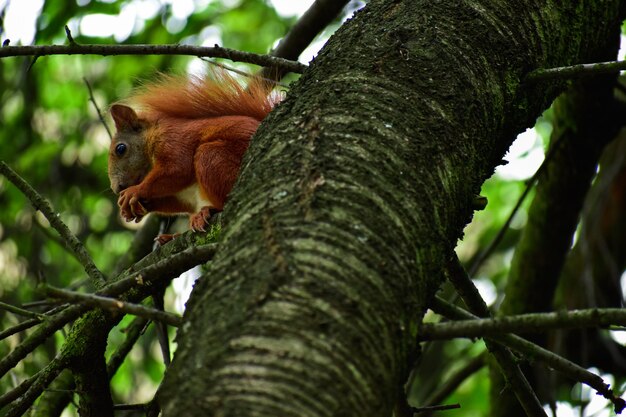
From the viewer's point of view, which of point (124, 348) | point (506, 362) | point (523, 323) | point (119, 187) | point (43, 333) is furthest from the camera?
point (119, 187)

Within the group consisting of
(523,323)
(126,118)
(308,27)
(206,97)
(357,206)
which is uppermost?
(126,118)

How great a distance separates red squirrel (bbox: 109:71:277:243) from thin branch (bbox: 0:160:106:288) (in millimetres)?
843

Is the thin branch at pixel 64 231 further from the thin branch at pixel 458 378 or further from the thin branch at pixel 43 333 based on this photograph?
the thin branch at pixel 458 378

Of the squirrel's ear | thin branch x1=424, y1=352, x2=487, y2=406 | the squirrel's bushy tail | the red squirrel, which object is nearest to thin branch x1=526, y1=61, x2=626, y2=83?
the red squirrel

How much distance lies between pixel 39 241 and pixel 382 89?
344 cm

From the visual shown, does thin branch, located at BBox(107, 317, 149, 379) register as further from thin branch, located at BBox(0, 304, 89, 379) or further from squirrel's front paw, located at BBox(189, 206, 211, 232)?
thin branch, located at BBox(0, 304, 89, 379)

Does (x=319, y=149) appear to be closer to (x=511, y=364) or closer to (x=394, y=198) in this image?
(x=394, y=198)

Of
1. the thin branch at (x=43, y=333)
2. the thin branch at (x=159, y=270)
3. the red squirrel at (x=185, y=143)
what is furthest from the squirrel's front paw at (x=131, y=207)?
the thin branch at (x=159, y=270)

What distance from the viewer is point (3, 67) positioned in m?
5.25

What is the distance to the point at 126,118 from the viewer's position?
3721 millimetres

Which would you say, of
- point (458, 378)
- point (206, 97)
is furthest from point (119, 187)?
point (458, 378)

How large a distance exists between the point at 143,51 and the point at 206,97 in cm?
137

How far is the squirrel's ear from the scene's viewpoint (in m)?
3.70

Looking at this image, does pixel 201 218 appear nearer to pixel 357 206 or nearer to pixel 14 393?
pixel 14 393
